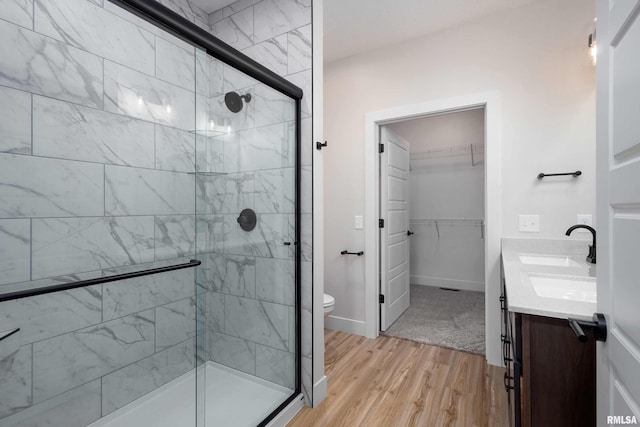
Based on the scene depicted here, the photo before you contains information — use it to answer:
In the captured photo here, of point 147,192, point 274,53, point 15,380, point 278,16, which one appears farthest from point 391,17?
point 15,380

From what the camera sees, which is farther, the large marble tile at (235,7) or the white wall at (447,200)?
the white wall at (447,200)

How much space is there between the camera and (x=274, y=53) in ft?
6.52

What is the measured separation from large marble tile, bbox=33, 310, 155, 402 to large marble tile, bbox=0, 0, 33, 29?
1.49m

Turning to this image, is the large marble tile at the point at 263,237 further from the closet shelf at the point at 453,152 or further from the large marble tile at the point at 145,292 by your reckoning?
the closet shelf at the point at 453,152

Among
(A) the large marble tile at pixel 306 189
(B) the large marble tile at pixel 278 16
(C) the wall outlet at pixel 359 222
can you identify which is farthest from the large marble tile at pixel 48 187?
(C) the wall outlet at pixel 359 222

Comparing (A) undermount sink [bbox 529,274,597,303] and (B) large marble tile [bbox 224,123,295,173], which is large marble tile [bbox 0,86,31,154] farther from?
(A) undermount sink [bbox 529,274,597,303]

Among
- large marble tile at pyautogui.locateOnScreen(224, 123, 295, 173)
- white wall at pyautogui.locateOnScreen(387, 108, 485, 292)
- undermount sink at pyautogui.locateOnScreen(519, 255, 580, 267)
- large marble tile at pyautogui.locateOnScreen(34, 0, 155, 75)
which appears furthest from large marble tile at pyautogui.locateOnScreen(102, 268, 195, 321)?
white wall at pyautogui.locateOnScreen(387, 108, 485, 292)

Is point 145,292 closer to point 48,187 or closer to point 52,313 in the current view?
point 52,313

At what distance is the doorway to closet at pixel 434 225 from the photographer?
10.0 ft

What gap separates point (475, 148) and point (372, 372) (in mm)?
3529

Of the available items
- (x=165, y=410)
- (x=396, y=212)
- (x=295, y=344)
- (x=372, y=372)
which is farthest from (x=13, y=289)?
(x=396, y=212)

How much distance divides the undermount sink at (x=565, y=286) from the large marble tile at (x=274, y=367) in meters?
1.45

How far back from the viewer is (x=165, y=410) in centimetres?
171

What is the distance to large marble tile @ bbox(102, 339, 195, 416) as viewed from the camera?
5.49ft
